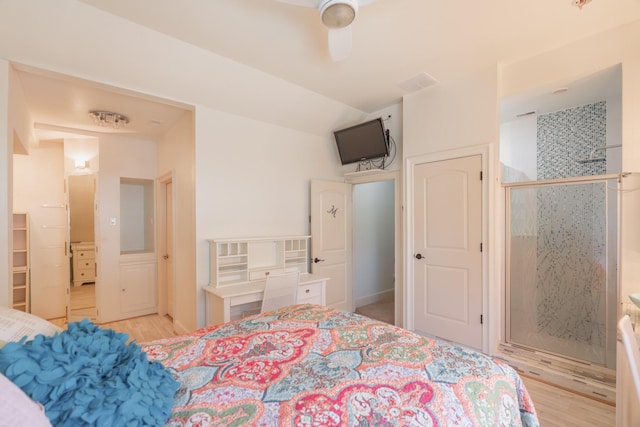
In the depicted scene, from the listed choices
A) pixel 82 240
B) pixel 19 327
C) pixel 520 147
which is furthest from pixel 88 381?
pixel 82 240

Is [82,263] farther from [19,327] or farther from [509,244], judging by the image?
[509,244]

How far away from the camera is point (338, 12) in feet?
5.24

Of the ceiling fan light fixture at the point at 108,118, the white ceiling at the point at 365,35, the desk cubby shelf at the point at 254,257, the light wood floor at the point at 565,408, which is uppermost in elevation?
the white ceiling at the point at 365,35

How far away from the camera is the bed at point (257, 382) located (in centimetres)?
81

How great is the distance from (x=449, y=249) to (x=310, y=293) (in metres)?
1.57

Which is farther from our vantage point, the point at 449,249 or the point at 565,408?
the point at 449,249

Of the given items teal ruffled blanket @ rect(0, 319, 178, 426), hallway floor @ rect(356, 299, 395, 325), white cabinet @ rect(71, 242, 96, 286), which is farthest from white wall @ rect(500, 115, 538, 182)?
white cabinet @ rect(71, 242, 96, 286)

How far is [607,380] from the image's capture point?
7.32 ft

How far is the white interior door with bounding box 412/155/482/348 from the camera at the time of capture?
9.31 ft

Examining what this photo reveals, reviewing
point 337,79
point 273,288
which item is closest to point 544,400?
point 273,288

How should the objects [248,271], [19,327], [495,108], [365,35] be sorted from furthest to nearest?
1. [248,271]
2. [495,108]
3. [365,35]
4. [19,327]

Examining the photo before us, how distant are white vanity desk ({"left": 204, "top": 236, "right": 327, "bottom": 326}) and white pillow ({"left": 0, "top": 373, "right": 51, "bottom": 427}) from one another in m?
1.98

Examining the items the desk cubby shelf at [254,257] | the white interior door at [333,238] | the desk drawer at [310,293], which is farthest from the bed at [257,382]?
the white interior door at [333,238]

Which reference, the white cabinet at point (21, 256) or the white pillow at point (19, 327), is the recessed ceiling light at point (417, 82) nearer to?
the white pillow at point (19, 327)
